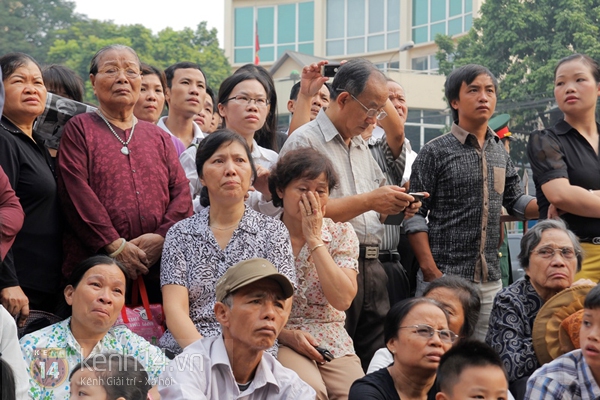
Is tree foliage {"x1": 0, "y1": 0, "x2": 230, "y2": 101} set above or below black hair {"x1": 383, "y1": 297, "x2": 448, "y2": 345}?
above

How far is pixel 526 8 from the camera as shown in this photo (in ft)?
78.1

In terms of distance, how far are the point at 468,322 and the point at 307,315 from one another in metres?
0.81

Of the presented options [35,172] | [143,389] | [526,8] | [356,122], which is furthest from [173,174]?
[526,8]

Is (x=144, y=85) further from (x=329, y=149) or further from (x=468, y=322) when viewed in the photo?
(x=468, y=322)

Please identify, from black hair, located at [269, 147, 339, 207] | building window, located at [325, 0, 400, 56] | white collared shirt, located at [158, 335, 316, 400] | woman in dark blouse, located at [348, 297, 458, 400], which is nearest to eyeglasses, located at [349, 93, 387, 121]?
black hair, located at [269, 147, 339, 207]

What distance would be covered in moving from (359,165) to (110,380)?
207cm

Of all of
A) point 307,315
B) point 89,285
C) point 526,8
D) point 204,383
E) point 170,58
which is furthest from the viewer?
point 170,58

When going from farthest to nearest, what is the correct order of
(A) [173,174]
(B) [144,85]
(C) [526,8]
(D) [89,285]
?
(C) [526,8] → (B) [144,85] → (A) [173,174] → (D) [89,285]

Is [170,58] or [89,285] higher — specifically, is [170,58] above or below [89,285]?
above

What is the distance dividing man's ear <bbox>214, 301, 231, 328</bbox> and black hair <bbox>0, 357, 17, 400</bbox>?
0.81 meters

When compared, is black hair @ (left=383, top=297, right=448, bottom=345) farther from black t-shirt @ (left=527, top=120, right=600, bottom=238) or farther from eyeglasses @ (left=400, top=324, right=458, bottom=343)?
black t-shirt @ (left=527, top=120, right=600, bottom=238)

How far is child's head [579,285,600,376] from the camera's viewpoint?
11.7 ft

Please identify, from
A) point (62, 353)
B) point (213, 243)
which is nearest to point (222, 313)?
point (213, 243)

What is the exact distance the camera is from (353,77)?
184 inches
